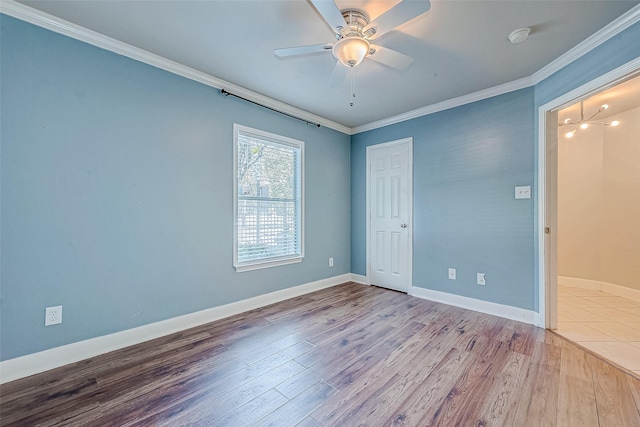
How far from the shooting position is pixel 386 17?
150 cm

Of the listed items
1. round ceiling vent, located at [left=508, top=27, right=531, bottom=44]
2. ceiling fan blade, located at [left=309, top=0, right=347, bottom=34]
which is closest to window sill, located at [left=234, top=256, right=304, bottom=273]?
ceiling fan blade, located at [left=309, top=0, right=347, bottom=34]

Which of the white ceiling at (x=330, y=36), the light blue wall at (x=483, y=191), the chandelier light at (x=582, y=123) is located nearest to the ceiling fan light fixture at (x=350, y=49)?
the white ceiling at (x=330, y=36)

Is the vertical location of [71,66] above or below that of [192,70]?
below

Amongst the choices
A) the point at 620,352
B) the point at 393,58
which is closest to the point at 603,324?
the point at 620,352

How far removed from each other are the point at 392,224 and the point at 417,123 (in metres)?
1.45

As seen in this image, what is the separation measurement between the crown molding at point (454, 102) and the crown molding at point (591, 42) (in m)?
0.15

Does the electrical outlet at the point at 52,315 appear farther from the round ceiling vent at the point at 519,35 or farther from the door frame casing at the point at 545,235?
the door frame casing at the point at 545,235

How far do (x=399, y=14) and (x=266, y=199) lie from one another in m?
2.31

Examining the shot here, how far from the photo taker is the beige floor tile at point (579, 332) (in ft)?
7.68

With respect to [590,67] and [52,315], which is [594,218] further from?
[52,315]

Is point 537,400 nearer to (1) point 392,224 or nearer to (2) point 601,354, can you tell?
(2) point 601,354

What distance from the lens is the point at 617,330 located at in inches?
98.0

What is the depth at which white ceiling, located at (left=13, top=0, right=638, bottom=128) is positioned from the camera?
1763mm

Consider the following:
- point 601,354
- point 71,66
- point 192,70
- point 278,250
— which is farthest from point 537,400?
point 71,66
